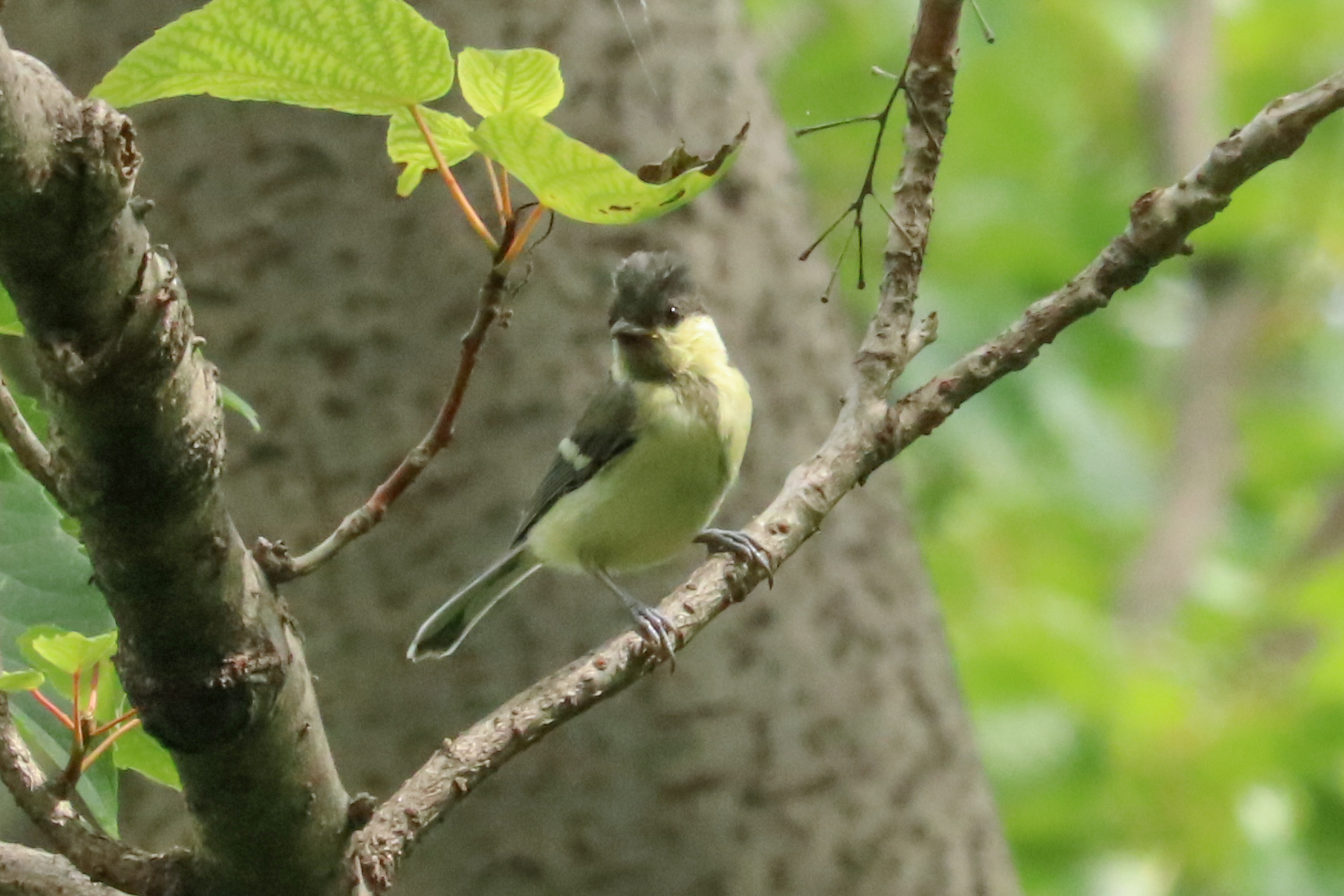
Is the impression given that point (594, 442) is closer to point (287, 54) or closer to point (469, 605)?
point (469, 605)

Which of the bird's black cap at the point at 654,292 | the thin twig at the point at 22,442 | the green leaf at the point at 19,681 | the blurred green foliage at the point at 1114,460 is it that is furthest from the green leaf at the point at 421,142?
the blurred green foliage at the point at 1114,460

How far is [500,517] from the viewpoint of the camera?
270 cm

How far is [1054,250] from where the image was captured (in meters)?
4.55

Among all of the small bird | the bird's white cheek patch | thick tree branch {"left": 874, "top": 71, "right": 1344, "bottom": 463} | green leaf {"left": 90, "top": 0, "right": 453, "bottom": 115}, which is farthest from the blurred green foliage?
green leaf {"left": 90, "top": 0, "right": 453, "bottom": 115}

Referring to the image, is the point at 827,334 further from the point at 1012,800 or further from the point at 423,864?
the point at 1012,800

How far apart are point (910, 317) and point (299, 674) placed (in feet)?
2.71

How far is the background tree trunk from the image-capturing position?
2.66 metres

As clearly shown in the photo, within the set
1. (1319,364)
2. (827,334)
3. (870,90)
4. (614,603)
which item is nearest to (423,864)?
(614,603)

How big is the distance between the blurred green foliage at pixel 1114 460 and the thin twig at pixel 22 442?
2.60 metres

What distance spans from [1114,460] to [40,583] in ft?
14.6

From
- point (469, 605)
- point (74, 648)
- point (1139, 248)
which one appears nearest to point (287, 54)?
point (74, 648)

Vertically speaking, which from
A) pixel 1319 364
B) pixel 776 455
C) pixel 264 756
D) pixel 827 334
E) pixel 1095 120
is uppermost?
pixel 1095 120

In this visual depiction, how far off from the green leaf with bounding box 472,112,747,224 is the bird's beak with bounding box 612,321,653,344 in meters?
1.63

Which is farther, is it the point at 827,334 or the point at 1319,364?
the point at 1319,364
